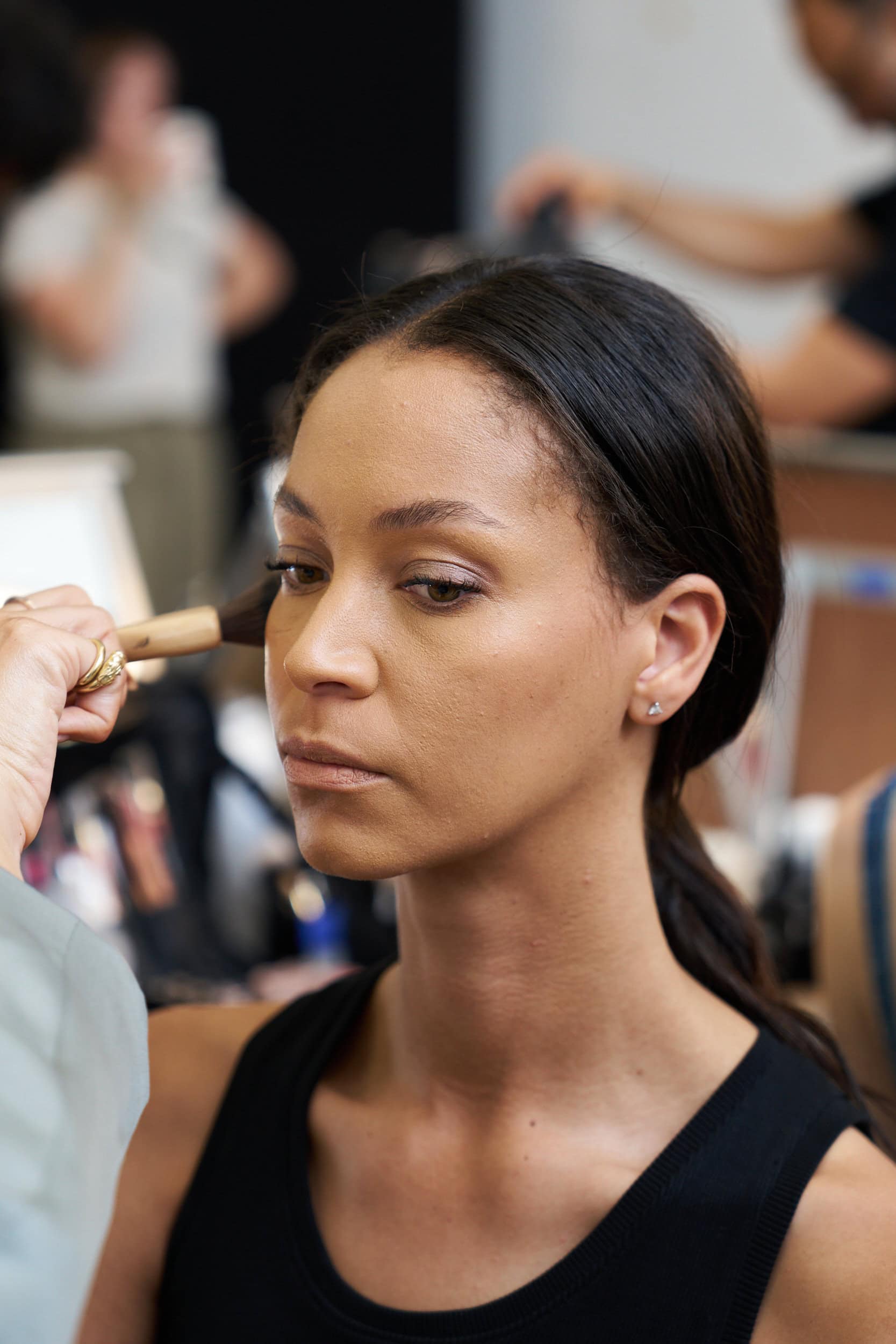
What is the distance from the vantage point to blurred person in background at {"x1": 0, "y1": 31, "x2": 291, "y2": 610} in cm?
247

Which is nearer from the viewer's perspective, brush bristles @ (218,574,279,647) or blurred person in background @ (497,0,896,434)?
brush bristles @ (218,574,279,647)

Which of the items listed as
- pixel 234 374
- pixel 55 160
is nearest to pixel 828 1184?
pixel 55 160

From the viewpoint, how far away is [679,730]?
2.44ft

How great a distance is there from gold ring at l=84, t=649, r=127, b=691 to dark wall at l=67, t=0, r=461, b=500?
2727mm

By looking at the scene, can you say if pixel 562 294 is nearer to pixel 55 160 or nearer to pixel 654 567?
pixel 654 567

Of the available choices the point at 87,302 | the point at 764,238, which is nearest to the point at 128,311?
the point at 87,302

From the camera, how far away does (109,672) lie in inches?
25.6

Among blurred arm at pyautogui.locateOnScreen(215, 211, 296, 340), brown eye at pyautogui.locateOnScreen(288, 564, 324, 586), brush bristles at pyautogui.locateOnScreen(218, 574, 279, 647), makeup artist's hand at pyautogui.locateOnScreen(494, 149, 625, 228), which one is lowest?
blurred arm at pyautogui.locateOnScreen(215, 211, 296, 340)

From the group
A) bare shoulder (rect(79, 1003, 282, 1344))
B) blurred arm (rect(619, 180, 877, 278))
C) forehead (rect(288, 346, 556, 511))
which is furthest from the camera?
blurred arm (rect(619, 180, 877, 278))

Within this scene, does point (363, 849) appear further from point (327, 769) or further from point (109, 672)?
point (109, 672)

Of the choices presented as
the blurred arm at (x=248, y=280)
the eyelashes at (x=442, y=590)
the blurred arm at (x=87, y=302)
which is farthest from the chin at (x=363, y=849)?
the blurred arm at (x=248, y=280)

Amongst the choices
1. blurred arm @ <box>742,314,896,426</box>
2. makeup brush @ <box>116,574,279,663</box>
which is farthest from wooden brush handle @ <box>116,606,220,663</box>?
blurred arm @ <box>742,314,896,426</box>

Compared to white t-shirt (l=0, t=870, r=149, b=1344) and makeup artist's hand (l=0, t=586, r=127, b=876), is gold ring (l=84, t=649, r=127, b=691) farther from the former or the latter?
white t-shirt (l=0, t=870, r=149, b=1344)

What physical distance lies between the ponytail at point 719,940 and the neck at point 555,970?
2.2 inches
